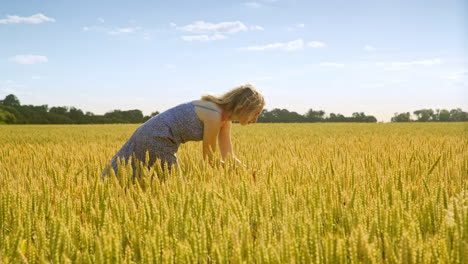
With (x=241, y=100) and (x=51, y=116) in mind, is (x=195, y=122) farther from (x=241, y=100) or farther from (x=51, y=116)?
(x=51, y=116)

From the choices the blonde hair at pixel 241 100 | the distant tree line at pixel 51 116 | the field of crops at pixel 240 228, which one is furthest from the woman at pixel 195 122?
the distant tree line at pixel 51 116

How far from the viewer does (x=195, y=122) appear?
11.1ft

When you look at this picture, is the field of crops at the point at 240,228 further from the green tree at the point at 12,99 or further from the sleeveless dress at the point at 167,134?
the green tree at the point at 12,99

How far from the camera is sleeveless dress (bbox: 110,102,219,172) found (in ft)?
11.1

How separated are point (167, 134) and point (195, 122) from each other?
283mm

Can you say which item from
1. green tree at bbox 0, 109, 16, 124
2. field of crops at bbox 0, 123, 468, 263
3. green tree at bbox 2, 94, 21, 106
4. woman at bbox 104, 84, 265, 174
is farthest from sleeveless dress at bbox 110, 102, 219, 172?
green tree at bbox 2, 94, 21, 106

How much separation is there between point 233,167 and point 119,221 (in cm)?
115

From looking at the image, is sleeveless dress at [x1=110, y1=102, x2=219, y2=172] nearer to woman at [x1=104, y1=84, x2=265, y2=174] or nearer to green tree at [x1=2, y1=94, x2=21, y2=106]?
woman at [x1=104, y1=84, x2=265, y2=174]

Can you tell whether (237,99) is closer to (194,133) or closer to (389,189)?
(194,133)

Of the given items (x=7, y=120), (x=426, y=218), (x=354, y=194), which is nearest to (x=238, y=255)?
(x=354, y=194)

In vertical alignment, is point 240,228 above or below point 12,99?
below

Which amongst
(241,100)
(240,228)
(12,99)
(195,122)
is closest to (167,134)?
(195,122)

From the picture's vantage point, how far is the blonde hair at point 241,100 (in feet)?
10.4

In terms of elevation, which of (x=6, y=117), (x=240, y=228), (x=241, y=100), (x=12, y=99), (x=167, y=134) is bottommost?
(x=240, y=228)
